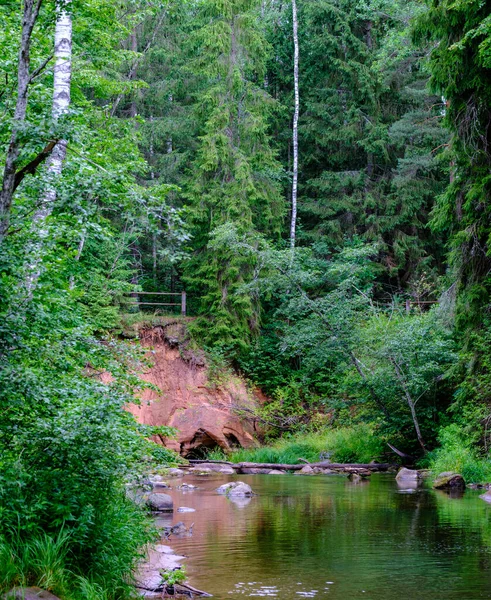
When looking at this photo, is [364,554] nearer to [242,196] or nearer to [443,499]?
[443,499]

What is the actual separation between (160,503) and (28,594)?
775cm

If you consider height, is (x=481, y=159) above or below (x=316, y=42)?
below

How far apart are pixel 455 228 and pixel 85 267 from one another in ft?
30.7

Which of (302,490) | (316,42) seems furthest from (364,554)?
(316,42)

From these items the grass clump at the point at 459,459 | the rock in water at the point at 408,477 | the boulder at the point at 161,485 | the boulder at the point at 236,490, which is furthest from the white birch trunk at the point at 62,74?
the rock in water at the point at 408,477

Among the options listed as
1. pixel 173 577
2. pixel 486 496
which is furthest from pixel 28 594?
pixel 486 496

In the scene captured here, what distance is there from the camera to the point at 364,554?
31.7 ft

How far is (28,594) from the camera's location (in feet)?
18.8

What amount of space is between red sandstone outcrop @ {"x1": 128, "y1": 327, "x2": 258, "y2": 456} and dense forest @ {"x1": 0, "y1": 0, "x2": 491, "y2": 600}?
861 millimetres

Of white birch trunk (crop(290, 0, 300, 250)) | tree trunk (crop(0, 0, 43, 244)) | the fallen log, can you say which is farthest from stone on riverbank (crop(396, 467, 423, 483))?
tree trunk (crop(0, 0, 43, 244))

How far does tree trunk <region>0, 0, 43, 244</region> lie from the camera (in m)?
6.33

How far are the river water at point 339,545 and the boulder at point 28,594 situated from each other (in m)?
2.20

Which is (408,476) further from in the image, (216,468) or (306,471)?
(216,468)

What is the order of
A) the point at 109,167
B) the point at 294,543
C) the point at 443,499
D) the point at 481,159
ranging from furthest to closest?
the point at 481,159 → the point at 443,499 → the point at 294,543 → the point at 109,167
